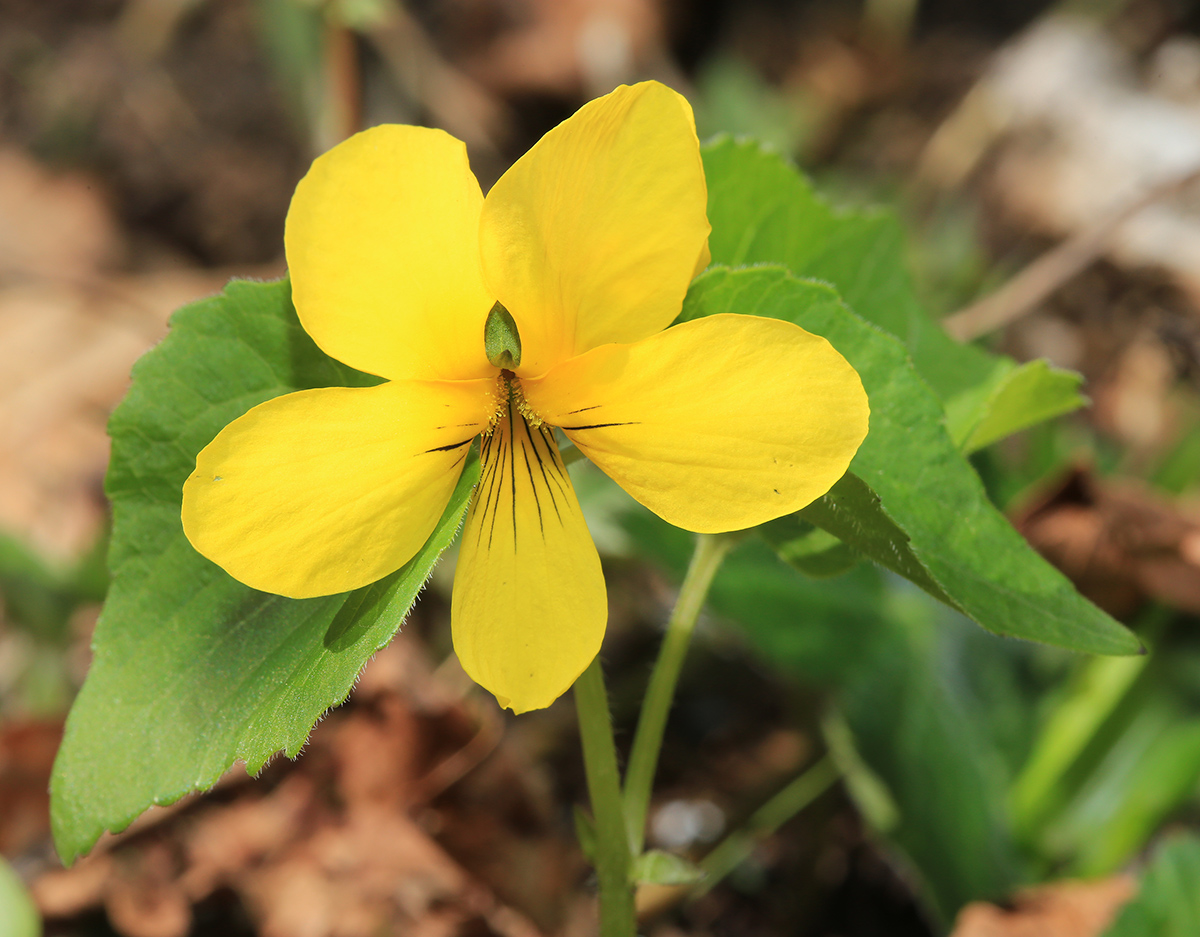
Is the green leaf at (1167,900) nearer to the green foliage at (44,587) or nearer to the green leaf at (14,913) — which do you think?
the green leaf at (14,913)

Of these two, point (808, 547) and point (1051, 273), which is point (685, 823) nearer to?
point (808, 547)

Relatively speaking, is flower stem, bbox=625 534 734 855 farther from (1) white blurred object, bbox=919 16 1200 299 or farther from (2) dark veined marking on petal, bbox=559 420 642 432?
(1) white blurred object, bbox=919 16 1200 299

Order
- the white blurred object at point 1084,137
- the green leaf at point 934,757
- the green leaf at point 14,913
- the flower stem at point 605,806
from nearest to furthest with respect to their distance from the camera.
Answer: the flower stem at point 605,806 → the green leaf at point 14,913 → the green leaf at point 934,757 → the white blurred object at point 1084,137

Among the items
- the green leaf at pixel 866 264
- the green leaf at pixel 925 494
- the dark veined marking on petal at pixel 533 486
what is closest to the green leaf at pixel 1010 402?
the green leaf at pixel 866 264

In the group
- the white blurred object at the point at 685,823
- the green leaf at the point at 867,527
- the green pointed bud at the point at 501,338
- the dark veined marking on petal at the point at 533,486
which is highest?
the green pointed bud at the point at 501,338

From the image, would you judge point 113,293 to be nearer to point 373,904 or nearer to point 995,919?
point 373,904

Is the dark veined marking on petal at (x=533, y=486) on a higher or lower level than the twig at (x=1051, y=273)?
higher

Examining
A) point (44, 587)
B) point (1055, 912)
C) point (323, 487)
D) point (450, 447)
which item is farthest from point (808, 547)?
point (44, 587)
